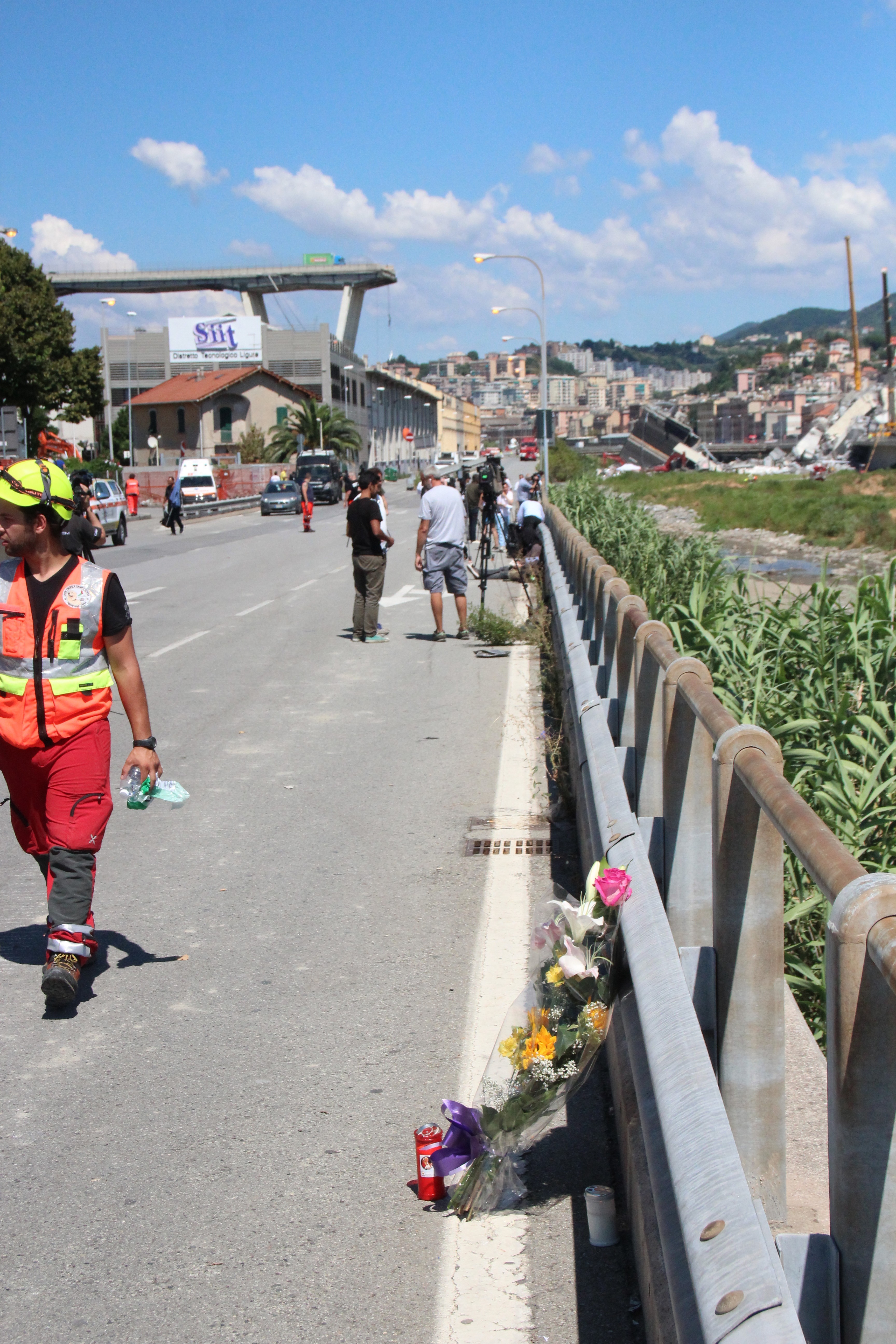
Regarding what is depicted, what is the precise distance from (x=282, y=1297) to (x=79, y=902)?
2.10m

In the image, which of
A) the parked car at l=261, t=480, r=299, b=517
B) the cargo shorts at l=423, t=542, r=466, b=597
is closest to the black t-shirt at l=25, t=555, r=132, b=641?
the cargo shorts at l=423, t=542, r=466, b=597

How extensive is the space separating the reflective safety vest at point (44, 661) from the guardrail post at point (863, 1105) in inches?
143

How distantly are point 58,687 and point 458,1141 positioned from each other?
2.33m

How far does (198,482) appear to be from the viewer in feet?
181

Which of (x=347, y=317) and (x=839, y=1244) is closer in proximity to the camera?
(x=839, y=1244)

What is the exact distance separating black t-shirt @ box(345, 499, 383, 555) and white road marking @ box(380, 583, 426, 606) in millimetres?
4168

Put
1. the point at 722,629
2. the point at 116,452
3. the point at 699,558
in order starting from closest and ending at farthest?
the point at 722,629 → the point at 699,558 → the point at 116,452

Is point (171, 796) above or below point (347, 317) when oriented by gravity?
below

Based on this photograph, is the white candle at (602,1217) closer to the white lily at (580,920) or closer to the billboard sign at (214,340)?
the white lily at (580,920)

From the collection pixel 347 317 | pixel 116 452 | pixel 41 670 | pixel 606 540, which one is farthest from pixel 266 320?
pixel 41 670

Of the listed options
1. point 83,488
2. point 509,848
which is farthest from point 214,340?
point 509,848

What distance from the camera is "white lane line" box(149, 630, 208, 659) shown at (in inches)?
544

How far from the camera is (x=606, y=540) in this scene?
1276 centimetres

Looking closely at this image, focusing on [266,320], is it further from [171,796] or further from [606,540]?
[171,796]
